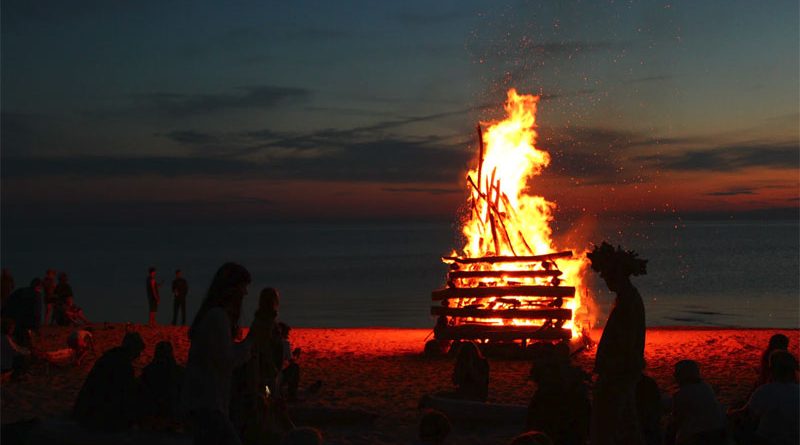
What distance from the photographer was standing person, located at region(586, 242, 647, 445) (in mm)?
6539

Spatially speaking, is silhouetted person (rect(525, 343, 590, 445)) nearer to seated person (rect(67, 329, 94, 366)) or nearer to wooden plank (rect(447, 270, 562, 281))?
seated person (rect(67, 329, 94, 366))

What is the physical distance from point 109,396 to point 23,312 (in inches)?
285

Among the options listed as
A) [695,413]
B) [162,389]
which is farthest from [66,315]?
[695,413]

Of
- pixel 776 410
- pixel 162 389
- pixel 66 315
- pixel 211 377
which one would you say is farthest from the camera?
pixel 66 315

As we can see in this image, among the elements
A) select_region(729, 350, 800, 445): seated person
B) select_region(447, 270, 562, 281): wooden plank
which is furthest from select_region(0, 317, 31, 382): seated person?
select_region(729, 350, 800, 445): seated person

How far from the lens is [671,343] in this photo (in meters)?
20.7

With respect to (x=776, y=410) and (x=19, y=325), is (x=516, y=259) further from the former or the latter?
(x=776, y=410)

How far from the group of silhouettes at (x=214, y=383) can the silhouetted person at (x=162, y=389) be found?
0.04ft

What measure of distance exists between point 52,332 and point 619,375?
729 inches

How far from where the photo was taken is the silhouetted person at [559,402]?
6738 mm

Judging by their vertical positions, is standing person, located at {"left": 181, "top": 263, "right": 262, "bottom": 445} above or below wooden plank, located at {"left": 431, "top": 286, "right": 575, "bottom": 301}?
below

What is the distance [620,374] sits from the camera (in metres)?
6.59

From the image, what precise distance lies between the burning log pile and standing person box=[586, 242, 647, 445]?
36.8 feet

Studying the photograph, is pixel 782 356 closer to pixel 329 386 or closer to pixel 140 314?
pixel 329 386
